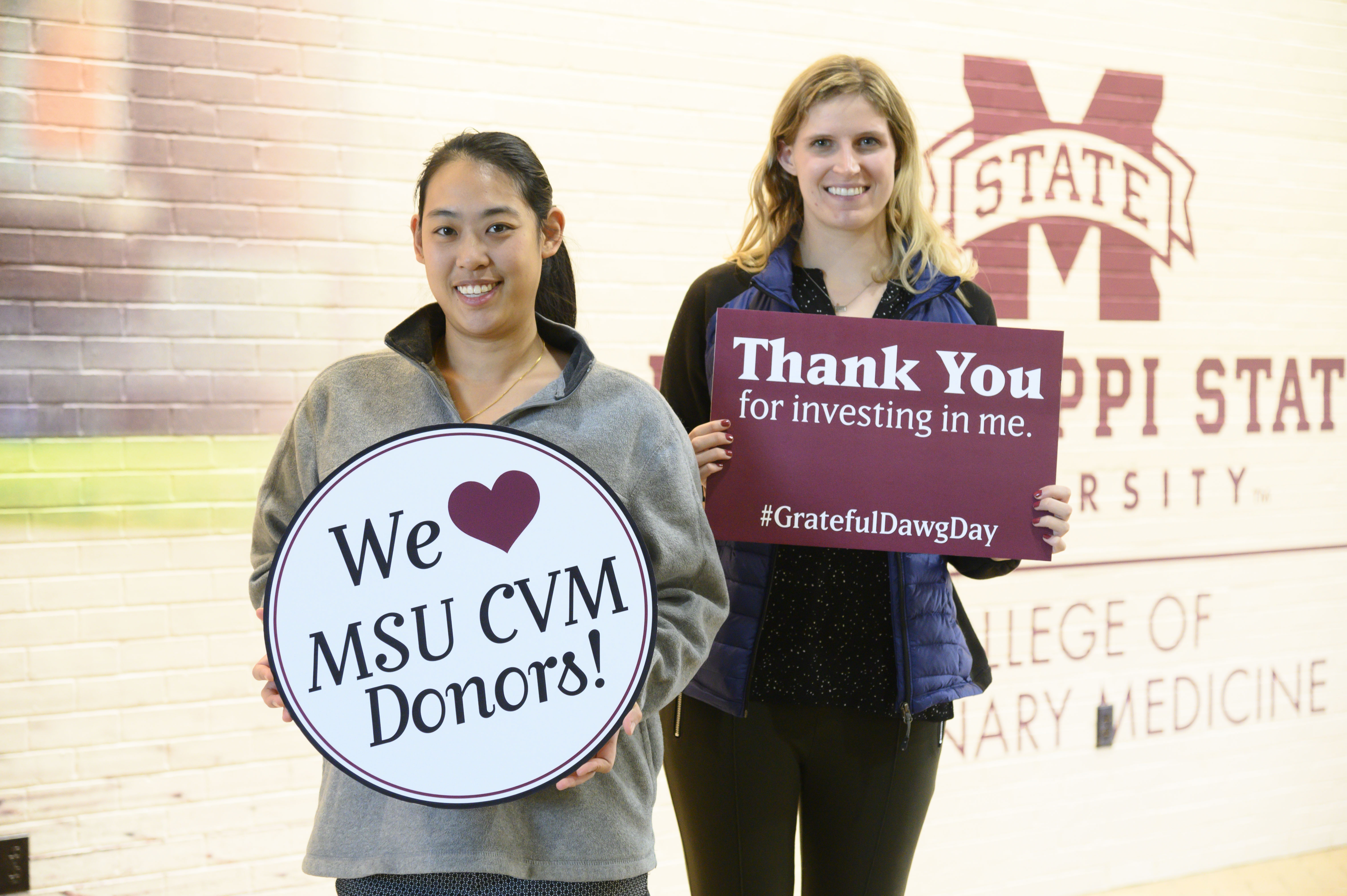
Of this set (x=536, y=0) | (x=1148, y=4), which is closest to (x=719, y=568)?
(x=536, y=0)

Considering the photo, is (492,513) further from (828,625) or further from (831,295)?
(831,295)

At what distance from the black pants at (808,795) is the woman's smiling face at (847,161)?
0.71 metres

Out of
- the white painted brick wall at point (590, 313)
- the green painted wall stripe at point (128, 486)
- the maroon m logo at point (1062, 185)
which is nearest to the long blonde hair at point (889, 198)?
the white painted brick wall at point (590, 313)

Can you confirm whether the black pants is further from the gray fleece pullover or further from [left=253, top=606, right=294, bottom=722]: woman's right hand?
[left=253, top=606, right=294, bottom=722]: woman's right hand

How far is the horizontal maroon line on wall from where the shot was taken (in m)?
3.14

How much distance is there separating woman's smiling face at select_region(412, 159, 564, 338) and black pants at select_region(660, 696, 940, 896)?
26.9 inches

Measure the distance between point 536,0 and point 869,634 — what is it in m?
1.87

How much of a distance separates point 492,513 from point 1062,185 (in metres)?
2.59

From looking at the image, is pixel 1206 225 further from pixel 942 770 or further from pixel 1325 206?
pixel 942 770

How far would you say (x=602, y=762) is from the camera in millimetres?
1021

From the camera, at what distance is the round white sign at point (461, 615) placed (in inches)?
39.6

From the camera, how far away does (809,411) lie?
1.46 meters

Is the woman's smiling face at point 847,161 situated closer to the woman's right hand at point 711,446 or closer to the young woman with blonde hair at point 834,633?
the young woman with blonde hair at point 834,633

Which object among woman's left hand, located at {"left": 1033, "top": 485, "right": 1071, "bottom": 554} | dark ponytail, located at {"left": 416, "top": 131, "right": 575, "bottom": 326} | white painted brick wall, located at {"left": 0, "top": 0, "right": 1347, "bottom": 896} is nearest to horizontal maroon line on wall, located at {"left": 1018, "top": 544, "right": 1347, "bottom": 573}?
white painted brick wall, located at {"left": 0, "top": 0, "right": 1347, "bottom": 896}
